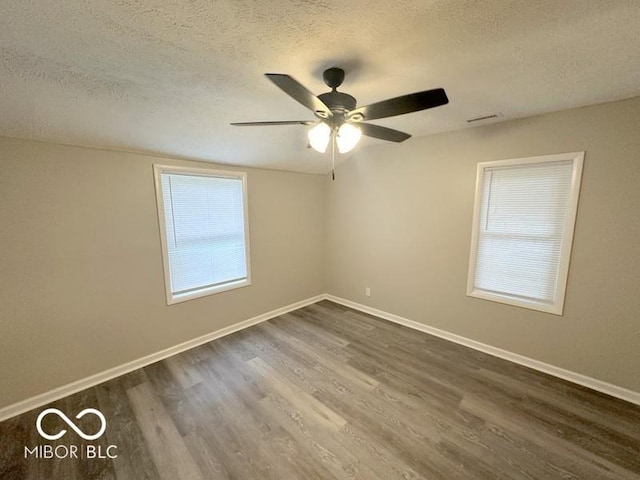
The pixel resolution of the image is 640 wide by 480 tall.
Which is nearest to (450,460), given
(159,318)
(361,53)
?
(361,53)

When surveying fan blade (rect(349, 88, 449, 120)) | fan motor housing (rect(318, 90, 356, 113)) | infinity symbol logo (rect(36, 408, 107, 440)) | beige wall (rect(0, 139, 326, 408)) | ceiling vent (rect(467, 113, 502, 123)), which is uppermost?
ceiling vent (rect(467, 113, 502, 123))

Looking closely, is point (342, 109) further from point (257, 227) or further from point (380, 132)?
point (257, 227)

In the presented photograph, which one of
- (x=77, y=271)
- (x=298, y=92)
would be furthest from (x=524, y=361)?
(x=77, y=271)

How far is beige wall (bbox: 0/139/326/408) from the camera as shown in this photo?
188cm

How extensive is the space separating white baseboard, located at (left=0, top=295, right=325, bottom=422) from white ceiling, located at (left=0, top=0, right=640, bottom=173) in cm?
207

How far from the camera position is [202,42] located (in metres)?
1.32

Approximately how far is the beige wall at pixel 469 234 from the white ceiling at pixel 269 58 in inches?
13.4

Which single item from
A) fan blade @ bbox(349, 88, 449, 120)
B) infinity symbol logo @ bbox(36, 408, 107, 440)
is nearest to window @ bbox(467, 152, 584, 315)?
fan blade @ bbox(349, 88, 449, 120)

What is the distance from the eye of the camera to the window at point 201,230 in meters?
2.63

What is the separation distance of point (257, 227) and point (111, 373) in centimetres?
210

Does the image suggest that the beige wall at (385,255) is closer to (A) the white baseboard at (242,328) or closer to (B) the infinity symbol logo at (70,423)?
(A) the white baseboard at (242,328)

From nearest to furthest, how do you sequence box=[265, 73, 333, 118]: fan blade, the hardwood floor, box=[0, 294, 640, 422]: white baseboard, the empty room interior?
box=[265, 73, 333, 118]: fan blade < the empty room interior < the hardwood floor < box=[0, 294, 640, 422]: white baseboard

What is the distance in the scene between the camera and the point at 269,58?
1491mm

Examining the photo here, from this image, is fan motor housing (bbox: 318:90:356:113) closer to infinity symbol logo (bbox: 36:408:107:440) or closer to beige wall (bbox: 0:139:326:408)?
beige wall (bbox: 0:139:326:408)
